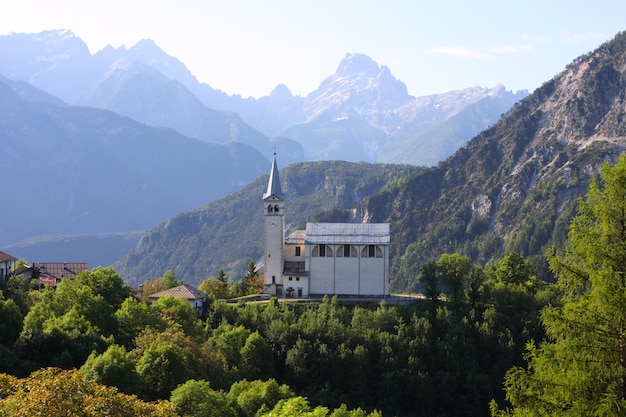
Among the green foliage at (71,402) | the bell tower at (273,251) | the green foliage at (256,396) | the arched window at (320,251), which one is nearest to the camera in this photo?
the green foliage at (71,402)

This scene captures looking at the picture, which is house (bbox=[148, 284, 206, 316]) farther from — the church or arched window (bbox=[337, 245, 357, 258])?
arched window (bbox=[337, 245, 357, 258])

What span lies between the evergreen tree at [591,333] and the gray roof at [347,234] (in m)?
67.1

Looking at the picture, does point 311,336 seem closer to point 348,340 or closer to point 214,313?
point 348,340

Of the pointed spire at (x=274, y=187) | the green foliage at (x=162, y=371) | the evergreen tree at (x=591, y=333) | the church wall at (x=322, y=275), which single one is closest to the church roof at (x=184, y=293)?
the church wall at (x=322, y=275)

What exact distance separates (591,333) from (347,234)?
69.5m

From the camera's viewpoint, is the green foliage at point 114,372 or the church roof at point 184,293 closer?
A: the green foliage at point 114,372

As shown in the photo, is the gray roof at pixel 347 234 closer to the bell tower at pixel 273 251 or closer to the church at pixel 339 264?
the church at pixel 339 264

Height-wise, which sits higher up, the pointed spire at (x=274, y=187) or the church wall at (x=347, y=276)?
the pointed spire at (x=274, y=187)

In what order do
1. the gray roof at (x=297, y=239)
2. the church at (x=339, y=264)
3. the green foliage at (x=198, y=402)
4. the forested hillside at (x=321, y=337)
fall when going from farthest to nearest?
the gray roof at (x=297, y=239) → the church at (x=339, y=264) → the forested hillside at (x=321, y=337) → the green foliage at (x=198, y=402)

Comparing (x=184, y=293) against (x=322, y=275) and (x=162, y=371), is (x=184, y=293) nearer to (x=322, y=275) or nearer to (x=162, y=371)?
(x=322, y=275)

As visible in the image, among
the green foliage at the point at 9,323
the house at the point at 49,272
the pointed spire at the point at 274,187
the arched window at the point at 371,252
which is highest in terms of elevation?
the pointed spire at the point at 274,187

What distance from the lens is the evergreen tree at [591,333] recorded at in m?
20.5

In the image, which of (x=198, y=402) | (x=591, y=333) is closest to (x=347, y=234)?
(x=198, y=402)

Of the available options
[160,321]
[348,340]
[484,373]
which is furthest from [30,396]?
[484,373]
